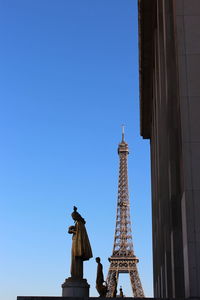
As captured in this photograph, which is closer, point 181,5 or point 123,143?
point 181,5

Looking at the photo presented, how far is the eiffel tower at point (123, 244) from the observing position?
8650 centimetres

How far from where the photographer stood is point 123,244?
9731cm

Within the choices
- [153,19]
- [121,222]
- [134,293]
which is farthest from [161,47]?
[121,222]

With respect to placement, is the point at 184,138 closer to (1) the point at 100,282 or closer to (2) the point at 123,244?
(1) the point at 100,282

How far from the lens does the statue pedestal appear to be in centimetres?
1847

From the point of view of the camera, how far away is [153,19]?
101ft

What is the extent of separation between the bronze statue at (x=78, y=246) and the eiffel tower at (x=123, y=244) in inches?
2480

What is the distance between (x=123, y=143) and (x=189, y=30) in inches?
3668

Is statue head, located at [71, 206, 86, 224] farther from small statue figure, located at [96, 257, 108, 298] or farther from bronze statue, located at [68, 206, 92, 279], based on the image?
small statue figure, located at [96, 257, 108, 298]

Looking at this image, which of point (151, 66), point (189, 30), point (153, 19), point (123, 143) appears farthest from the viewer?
point (123, 143)

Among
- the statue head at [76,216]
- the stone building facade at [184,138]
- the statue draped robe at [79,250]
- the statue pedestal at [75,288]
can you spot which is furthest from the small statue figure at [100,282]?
the stone building facade at [184,138]

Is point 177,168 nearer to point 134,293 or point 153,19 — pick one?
point 153,19

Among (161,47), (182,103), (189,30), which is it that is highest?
(161,47)

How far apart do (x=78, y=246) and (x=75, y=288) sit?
1.82 meters
